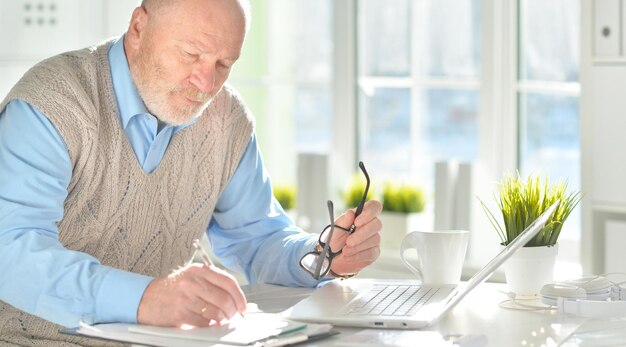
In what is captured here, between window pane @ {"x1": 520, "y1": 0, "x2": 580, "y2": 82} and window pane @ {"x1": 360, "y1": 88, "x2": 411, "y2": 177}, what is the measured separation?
61 centimetres

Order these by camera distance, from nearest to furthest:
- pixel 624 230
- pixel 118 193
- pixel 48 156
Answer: pixel 48 156 → pixel 118 193 → pixel 624 230

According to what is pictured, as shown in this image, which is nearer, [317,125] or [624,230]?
[624,230]

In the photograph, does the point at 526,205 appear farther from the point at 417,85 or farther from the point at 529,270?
the point at 417,85

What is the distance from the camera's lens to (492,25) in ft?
13.0

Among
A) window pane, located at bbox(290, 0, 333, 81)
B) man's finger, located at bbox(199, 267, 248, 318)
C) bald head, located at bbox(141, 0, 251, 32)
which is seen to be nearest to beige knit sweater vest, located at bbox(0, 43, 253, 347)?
bald head, located at bbox(141, 0, 251, 32)

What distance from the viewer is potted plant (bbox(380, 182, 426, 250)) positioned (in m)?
4.16

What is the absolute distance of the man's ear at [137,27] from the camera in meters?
2.37

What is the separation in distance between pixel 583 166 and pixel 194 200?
1.36 metres

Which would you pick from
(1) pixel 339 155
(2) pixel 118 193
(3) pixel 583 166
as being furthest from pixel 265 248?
(1) pixel 339 155

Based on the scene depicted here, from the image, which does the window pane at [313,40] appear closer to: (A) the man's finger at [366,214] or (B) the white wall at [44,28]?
Result: (B) the white wall at [44,28]

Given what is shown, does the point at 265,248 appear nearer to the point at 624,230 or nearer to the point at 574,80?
the point at 624,230

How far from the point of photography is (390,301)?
209 centimetres

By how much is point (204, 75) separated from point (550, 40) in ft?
6.08

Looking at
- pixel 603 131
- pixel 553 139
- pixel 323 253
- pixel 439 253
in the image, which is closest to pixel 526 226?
pixel 439 253
